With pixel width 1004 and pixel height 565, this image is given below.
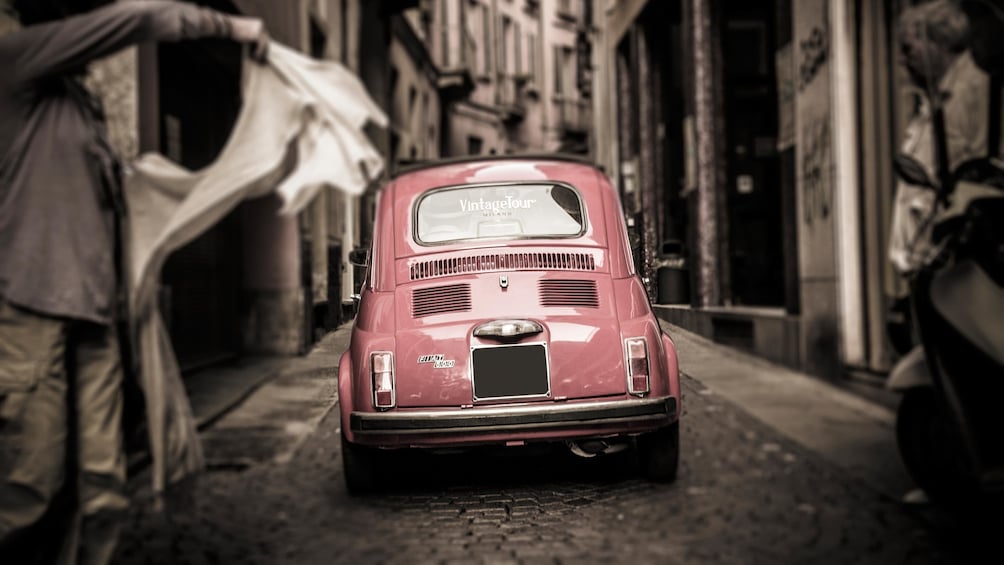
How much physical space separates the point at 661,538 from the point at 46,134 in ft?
3.09

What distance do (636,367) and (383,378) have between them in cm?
14

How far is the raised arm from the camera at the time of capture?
1.02 meters

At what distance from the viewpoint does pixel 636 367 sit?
525 mm

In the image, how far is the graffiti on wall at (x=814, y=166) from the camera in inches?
60.2

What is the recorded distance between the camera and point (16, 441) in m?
1.04

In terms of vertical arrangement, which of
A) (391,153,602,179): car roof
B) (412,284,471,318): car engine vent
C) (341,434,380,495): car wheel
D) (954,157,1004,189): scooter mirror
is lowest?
(341,434,380,495): car wheel

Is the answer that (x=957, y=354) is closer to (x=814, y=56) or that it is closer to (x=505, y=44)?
(x=505, y=44)

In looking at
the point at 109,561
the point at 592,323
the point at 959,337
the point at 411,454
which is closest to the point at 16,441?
the point at 109,561

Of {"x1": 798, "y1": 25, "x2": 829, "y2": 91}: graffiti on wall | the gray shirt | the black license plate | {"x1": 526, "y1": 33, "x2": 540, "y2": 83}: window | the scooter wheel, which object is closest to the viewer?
the black license plate

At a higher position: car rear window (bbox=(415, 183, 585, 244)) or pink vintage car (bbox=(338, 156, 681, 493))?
car rear window (bbox=(415, 183, 585, 244))

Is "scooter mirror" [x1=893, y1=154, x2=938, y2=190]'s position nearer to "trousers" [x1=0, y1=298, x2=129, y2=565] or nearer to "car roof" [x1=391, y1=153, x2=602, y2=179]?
"car roof" [x1=391, y1=153, x2=602, y2=179]

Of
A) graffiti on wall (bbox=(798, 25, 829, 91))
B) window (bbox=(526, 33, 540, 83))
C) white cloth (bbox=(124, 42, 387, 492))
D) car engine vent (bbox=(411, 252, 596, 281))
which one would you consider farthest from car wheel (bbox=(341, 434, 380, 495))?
graffiti on wall (bbox=(798, 25, 829, 91))

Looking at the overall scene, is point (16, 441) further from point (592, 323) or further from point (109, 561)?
point (592, 323)

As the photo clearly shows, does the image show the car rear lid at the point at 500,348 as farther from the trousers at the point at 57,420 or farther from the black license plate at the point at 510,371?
the trousers at the point at 57,420
